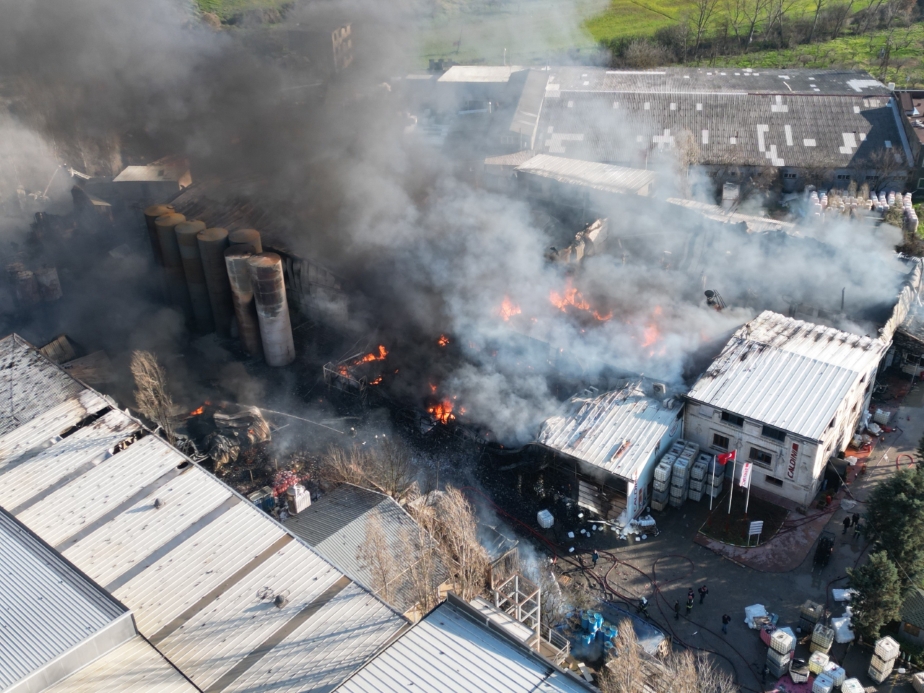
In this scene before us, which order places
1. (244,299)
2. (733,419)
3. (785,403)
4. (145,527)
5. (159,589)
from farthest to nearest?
(244,299), (733,419), (785,403), (145,527), (159,589)

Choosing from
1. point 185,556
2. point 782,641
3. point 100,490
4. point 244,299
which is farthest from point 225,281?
point 782,641

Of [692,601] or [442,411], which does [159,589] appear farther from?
[692,601]

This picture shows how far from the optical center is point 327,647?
653 inches

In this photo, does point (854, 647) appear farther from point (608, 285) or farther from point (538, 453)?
point (608, 285)

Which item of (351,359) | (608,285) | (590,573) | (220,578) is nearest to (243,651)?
(220,578)

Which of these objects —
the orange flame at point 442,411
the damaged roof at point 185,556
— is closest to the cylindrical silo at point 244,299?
the damaged roof at point 185,556

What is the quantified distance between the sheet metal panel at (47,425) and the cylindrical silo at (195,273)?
8.02 meters

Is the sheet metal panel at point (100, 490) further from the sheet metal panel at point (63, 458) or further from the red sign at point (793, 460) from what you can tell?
the red sign at point (793, 460)

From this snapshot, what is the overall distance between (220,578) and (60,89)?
38.4 meters

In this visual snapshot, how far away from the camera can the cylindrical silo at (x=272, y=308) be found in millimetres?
28891

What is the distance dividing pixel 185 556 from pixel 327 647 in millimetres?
4618

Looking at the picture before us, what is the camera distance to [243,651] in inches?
655

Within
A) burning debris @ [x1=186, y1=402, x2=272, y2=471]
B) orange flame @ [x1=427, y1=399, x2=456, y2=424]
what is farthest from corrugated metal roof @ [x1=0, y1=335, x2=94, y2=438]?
orange flame @ [x1=427, y1=399, x2=456, y2=424]

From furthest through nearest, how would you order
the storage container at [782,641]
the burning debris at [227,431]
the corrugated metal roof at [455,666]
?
the burning debris at [227,431], the storage container at [782,641], the corrugated metal roof at [455,666]
